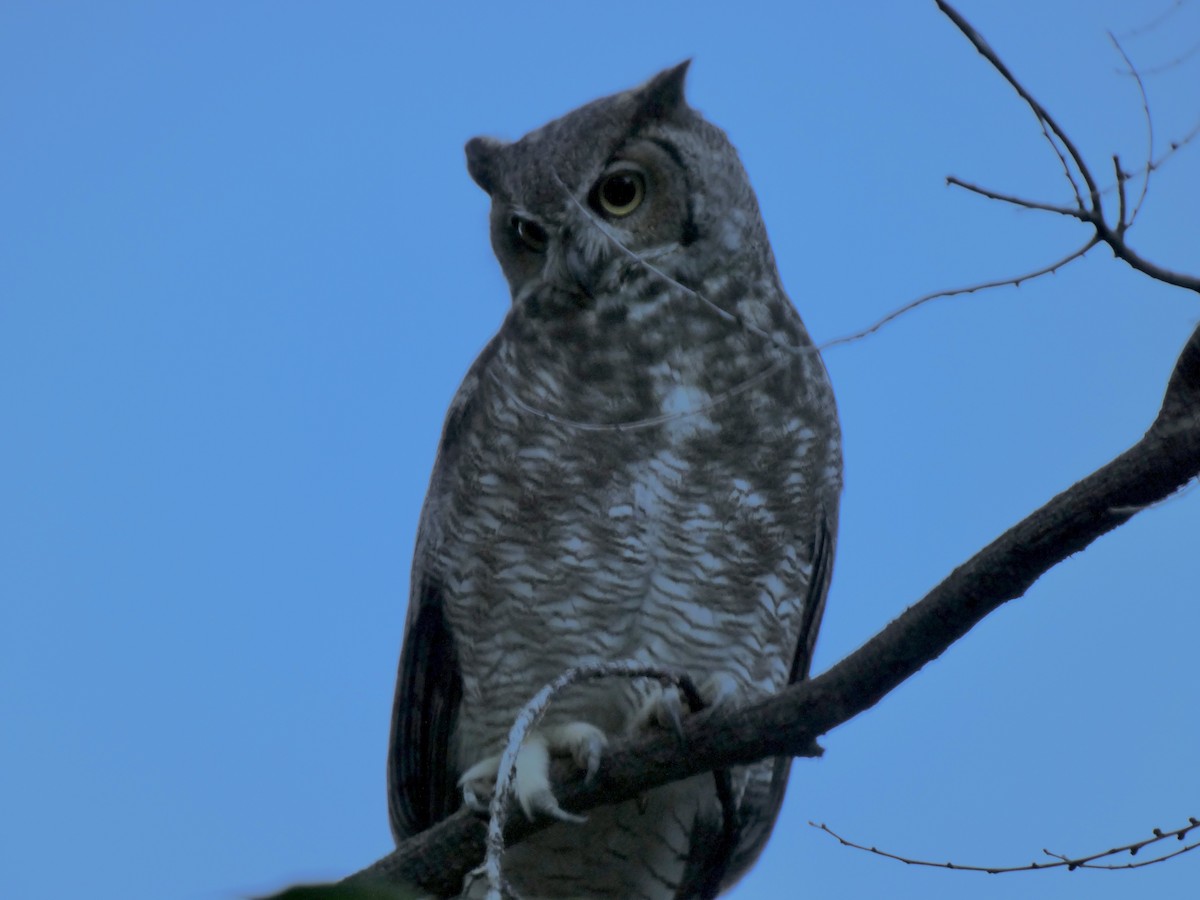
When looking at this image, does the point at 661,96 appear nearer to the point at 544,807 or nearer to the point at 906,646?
the point at 544,807

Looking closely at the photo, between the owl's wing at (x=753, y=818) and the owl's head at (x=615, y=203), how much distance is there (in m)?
0.72

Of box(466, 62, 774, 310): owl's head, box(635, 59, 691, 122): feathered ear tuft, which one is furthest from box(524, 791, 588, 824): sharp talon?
box(635, 59, 691, 122): feathered ear tuft

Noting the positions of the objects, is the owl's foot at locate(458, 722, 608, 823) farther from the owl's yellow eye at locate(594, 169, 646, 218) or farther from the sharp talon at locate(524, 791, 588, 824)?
the owl's yellow eye at locate(594, 169, 646, 218)

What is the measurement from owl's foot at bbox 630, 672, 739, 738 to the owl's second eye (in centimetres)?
109

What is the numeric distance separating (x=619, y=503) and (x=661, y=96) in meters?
1.14

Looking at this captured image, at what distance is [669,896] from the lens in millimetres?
3389

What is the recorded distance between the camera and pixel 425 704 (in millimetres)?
3316

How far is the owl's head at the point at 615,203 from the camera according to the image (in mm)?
3359

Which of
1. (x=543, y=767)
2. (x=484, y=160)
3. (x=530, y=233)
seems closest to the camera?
(x=543, y=767)

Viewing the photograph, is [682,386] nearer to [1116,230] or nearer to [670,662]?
[670,662]

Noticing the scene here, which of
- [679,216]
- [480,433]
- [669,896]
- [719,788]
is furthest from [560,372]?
[669,896]

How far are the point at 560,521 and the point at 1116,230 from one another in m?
1.67

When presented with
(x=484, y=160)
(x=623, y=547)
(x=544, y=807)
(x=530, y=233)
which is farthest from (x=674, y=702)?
(x=484, y=160)

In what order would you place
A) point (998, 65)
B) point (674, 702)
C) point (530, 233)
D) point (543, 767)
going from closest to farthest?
1. point (998, 65)
2. point (674, 702)
3. point (543, 767)
4. point (530, 233)
